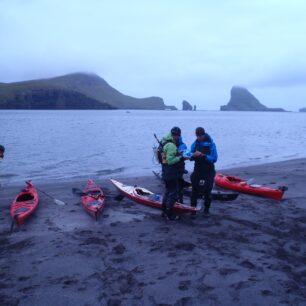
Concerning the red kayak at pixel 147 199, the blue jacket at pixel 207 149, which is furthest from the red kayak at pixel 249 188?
the blue jacket at pixel 207 149

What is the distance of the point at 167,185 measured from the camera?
918 centimetres

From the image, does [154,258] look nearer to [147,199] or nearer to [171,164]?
[171,164]

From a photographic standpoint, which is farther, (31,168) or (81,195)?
(31,168)

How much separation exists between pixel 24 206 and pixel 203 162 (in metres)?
5.06

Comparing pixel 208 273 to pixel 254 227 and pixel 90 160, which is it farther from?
pixel 90 160

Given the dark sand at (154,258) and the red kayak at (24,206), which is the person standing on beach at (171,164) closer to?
the dark sand at (154,258)

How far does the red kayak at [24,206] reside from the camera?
937 cm

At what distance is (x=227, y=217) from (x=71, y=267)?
4.65 m

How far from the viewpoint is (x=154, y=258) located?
693cm

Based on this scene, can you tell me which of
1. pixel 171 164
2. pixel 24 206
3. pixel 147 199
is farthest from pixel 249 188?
pixel 24 206

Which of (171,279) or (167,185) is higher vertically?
(167,185)

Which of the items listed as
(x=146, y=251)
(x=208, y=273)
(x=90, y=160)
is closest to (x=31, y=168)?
(x=90, y=160)

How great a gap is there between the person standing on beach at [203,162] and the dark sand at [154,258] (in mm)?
829

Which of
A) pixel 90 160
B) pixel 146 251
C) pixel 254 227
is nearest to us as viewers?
pixel 146 251
